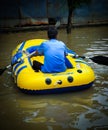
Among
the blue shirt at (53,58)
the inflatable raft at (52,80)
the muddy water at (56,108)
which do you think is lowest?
the muddy water at (56,108)

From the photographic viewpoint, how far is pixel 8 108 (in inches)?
237

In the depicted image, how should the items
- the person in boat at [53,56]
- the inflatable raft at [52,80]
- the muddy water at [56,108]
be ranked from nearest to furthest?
1. the muddy water at [56,108]
2. the inflatable raft at [52,80]
3. the person in boat at [53,56]

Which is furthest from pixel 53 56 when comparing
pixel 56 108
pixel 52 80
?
pixel 56 108

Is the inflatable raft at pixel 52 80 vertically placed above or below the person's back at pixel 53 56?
below

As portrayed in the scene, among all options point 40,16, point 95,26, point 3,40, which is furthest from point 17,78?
point 95,26

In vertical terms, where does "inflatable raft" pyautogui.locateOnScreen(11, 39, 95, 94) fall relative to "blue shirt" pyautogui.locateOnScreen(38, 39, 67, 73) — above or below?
below

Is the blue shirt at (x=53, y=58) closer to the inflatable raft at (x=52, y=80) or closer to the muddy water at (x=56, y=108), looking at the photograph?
the inflatable raft at (x=52, y=80)

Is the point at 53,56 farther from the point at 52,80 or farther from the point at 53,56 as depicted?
the point at 52,80

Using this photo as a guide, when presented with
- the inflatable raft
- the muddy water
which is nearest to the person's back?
the inflatable raft

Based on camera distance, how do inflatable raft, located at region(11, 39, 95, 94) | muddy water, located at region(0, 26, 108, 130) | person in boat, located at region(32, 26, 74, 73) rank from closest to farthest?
muddy water, located at region(0, 26, 108, 130) → inflatable raft, located at region(11, 39, 95, 94) → person in boat, located at region(32, 26, 74, 73)

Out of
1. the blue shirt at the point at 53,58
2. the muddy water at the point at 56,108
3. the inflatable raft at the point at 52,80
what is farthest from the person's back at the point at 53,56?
the muddy water at the point at 56,108

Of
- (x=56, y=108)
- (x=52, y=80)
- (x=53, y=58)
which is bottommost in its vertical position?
(x=56, y=108)

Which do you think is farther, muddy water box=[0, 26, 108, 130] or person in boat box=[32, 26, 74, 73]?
person in boat box=[32, 26, 74, 73]

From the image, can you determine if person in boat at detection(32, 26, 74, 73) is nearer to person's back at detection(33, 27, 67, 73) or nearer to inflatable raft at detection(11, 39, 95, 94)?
person's back at detection(33, 27, 67, 73)
